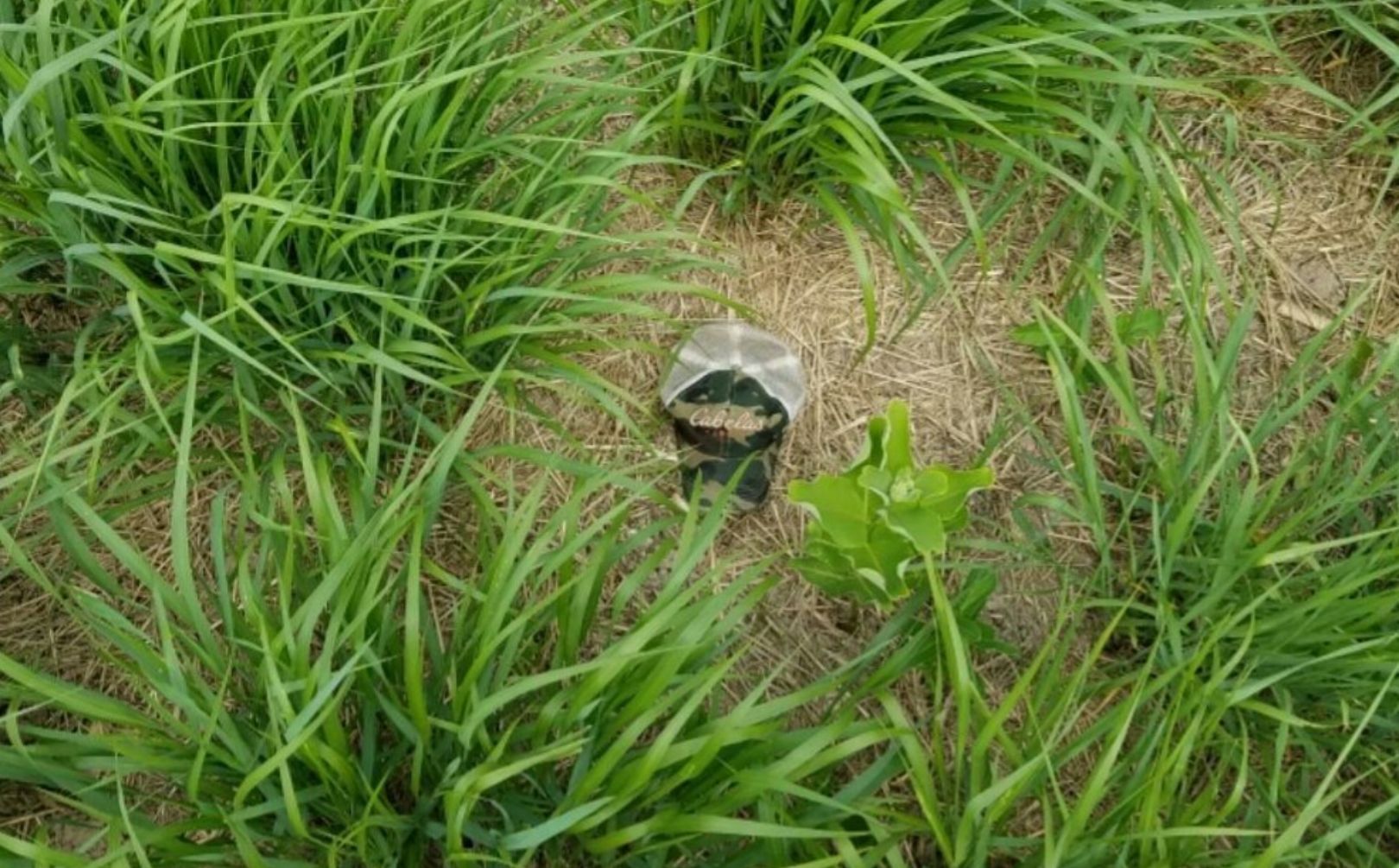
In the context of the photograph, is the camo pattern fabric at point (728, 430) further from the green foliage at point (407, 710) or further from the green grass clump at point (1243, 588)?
the green grass clump at point (1243, 588)

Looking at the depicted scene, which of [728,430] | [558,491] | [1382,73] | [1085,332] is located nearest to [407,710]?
[558,491]

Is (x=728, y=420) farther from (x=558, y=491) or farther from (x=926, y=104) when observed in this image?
(x=926, y=104)

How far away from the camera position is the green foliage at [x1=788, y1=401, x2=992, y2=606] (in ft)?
4.50

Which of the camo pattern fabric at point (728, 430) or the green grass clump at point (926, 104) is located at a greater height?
the green grass clump at point (926, 104)

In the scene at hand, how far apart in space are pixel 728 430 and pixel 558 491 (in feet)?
0.75

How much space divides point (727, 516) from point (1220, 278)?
0.71 metres

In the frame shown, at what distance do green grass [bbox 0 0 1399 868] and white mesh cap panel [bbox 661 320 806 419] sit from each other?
0.09 metres

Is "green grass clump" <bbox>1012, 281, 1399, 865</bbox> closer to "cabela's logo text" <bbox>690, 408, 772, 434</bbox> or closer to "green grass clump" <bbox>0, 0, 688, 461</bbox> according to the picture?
"cabela's logo text" <bbox>690, 408, 772, 434</bbox>

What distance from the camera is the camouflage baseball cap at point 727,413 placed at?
1.63 meters

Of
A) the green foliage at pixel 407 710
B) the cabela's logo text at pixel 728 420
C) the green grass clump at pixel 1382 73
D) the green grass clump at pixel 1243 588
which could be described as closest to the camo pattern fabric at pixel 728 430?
the cabela's logo text at pixel 728 420

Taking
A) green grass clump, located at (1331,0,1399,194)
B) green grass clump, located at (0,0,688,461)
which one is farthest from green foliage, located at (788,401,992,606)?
green grass clump, located at (1331,0,1399,194)

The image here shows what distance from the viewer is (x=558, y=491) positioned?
165cm

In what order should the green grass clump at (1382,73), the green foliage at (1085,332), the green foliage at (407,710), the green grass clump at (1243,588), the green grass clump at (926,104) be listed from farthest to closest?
the green grass clump at (1382,73) → the green foliage at (1085,332) → the green grass clump at (926,104) → the green grass clump at (1243,588) → the green foliage at (407,710)

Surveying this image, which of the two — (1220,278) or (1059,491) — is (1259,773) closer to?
(1059,491)
